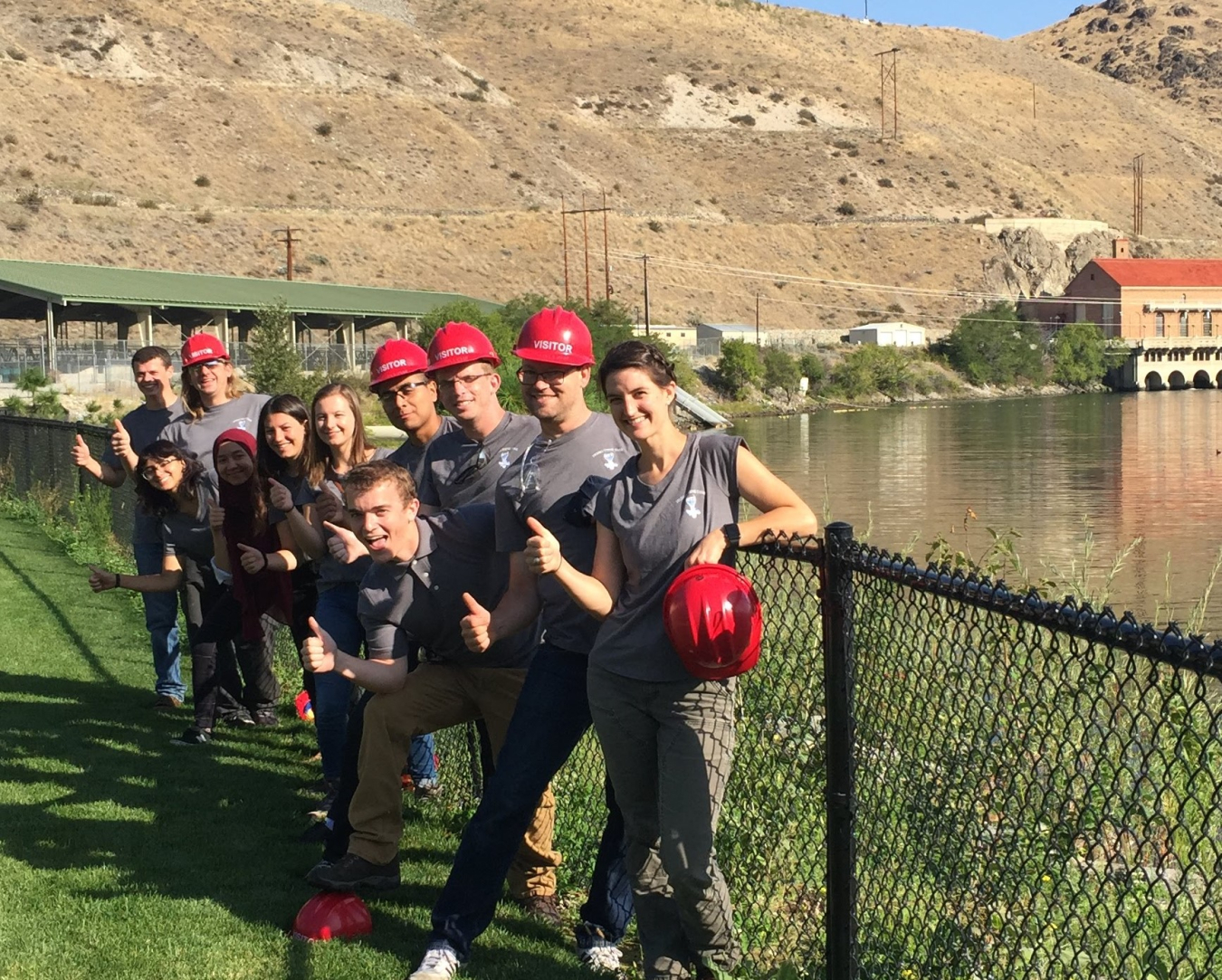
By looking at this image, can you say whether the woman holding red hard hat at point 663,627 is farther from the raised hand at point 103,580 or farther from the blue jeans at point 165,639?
the blue jeans at point 165,639

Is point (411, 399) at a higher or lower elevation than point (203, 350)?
lower

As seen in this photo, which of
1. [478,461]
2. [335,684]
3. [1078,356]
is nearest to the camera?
[478,461]

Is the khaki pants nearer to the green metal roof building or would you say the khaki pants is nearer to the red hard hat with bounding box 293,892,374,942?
the red hard hat with bounding box 293,892,374,942

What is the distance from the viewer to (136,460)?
8328 millimetres

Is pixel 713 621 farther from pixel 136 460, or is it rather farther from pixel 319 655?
pixel 136 460

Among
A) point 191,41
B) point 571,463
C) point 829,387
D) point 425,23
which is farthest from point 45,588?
point 425,23

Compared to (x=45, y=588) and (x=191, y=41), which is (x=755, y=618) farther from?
(x=191, y=41)

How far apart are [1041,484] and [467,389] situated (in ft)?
108

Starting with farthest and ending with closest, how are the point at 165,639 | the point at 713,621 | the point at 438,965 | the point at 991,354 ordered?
the point at 991,354 < the point at 165,639 < the point at 438,965 < the point at 713,621

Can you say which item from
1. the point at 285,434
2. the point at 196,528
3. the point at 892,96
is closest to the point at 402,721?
the point at 285,434

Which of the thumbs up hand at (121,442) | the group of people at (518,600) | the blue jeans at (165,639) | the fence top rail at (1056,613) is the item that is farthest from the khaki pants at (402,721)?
the blue jeans at (165,639)

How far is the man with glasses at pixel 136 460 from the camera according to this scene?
854 cm

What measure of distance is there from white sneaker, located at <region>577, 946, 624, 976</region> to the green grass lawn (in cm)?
5

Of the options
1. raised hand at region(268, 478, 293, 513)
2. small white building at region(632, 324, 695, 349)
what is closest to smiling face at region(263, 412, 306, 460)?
raised hand at region(268, 478, 293, 513)
